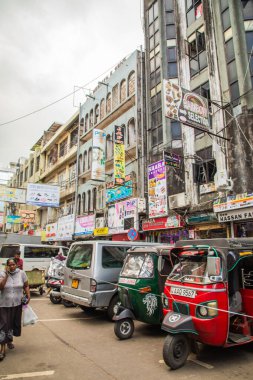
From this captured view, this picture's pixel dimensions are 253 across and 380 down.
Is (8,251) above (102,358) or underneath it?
above

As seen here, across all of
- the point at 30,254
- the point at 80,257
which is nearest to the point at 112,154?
the point at 30,254

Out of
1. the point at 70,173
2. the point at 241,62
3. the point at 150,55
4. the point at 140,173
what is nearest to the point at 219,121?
the point at 241,62

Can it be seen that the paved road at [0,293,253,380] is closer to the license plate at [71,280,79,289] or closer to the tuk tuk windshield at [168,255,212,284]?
the license plate at [71,280,79,289]

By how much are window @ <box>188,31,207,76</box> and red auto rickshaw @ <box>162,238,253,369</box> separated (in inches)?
532

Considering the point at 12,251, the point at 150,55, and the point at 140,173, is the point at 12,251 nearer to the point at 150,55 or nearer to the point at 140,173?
the point at 140,173

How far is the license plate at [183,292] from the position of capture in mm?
5193

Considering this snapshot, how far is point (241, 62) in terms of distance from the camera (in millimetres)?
13719

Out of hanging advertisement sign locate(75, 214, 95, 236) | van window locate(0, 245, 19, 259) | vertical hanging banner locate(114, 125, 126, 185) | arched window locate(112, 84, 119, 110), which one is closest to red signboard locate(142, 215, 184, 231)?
vertical hanging banner locate(114, 125, 126, 185)

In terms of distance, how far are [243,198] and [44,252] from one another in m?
9.83

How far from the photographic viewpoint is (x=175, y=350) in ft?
15.9

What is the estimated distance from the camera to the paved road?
14.9 feet

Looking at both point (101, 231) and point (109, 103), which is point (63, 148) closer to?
point (109, 103)

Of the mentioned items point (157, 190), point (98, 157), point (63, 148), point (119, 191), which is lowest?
point (157, 190)

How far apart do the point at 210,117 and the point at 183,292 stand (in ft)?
39.1
